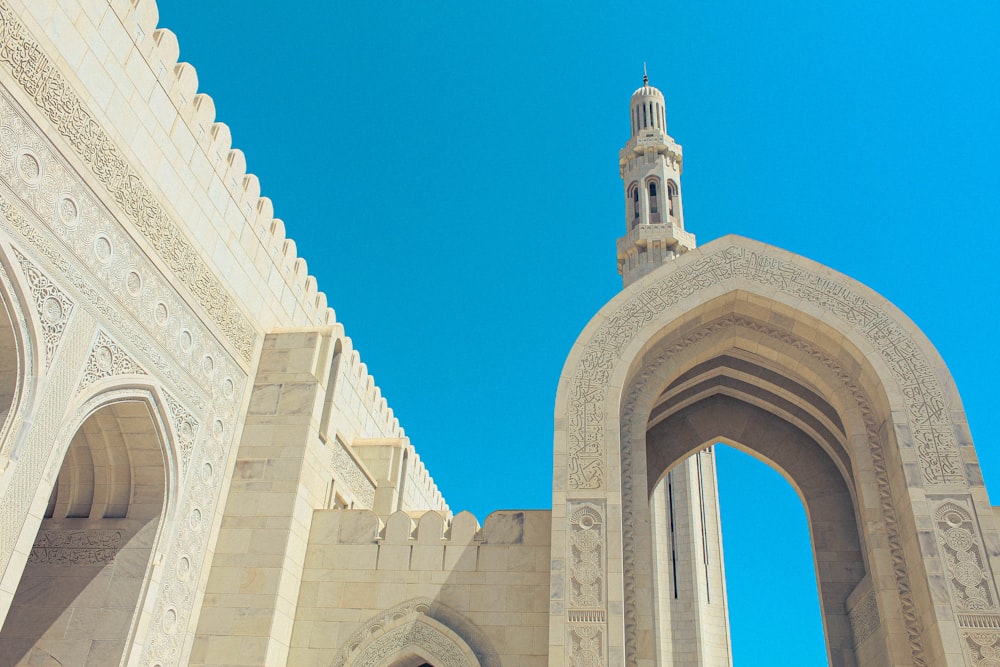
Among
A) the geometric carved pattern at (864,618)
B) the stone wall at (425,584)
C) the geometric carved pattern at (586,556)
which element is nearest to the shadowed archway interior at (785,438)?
the geometric carved pattern at (864,618)

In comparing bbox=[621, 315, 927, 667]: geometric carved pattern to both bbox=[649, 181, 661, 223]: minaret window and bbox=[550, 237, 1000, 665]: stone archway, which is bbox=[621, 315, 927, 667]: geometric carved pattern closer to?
bbox=[550, 237, 1000, 665]: stone archway

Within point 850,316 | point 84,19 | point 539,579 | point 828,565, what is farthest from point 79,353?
point 828,565

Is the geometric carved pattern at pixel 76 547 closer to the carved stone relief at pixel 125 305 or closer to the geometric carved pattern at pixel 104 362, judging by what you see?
the carved stone relief at pixel 125 305

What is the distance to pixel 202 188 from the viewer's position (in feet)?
26.2

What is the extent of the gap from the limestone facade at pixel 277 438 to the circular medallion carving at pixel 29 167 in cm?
8

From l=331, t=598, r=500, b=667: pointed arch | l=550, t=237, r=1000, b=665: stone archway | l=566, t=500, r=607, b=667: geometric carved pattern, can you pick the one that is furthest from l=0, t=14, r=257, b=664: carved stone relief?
l=566, t=500, r=607, b=667: geometric carved pattern

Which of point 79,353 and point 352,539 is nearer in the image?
point 79,353

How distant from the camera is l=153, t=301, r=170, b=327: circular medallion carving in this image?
23.1ft

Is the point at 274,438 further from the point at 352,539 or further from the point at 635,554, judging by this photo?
the point at 635,554

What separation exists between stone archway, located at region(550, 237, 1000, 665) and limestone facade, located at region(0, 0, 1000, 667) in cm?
3

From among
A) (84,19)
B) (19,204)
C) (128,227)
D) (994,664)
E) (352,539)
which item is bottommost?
(994,664)

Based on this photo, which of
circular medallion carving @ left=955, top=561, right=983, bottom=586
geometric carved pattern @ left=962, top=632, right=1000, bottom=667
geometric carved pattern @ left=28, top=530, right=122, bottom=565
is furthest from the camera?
circular medallion carving @ left=955, top=561, right=983, bottom=586

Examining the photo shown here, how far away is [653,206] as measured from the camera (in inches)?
812

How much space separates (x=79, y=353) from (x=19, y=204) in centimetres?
119
